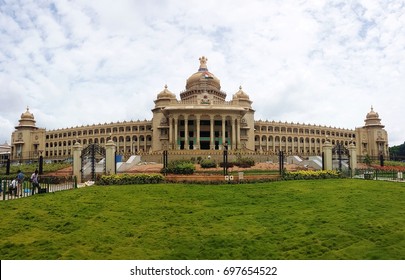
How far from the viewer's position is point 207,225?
1159 centimetres

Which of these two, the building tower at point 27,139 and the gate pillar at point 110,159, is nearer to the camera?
the gate pillar at point 110,159

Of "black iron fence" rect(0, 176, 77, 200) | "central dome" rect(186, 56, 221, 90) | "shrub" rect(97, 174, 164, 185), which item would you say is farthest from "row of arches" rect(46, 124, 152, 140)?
"shrub" rect(97, 174, 164, 185)

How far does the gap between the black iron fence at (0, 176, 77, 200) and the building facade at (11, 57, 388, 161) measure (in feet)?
97.6

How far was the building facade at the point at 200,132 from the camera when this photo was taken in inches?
2319

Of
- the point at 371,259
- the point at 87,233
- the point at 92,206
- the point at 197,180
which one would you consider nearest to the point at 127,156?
the point at 197,180

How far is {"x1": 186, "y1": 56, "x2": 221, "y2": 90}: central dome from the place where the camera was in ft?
228

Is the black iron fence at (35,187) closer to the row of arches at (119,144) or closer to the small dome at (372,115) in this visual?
the row of arches at (119,144)

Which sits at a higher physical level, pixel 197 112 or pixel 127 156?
pixel 197 112

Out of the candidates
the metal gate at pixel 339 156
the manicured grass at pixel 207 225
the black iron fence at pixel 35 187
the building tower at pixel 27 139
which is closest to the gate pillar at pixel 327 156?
the metal gate at pixel 339 156

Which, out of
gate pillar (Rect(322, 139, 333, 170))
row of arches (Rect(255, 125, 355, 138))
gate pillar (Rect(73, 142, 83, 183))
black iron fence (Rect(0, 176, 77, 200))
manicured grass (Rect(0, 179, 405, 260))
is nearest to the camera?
manicured grass (Rect(0, 179, 405, 260))

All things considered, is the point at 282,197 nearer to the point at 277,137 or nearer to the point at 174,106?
the point at 174,106

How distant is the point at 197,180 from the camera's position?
2286 centimetres

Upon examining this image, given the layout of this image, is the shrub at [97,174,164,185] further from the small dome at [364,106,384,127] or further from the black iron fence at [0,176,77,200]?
the small dome at [364,106,384,127]

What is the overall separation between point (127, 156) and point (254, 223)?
36340 millimetres
